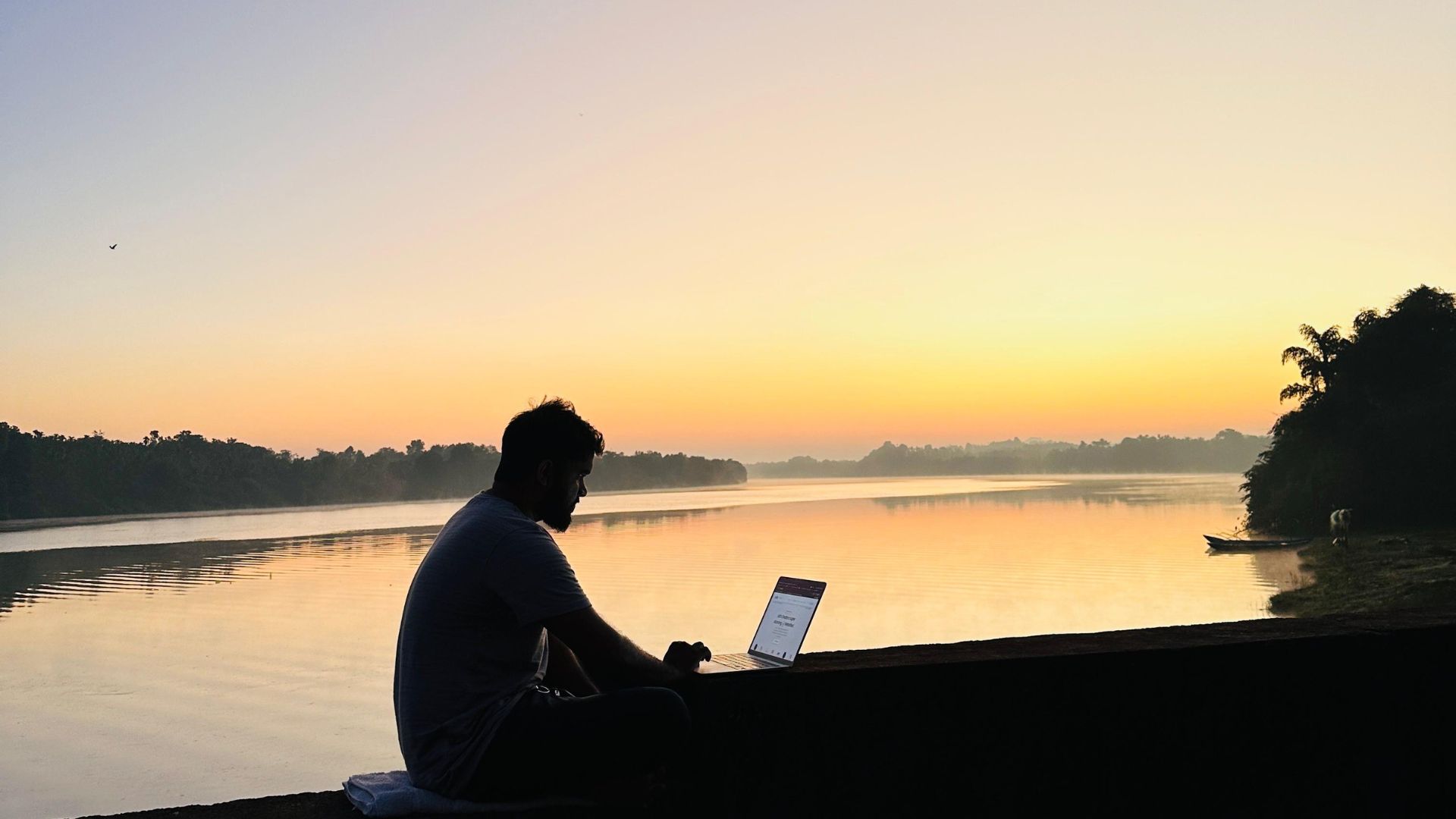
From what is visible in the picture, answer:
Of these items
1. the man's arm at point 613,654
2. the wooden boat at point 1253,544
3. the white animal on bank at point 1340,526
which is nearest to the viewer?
the man's arm at point 613,654

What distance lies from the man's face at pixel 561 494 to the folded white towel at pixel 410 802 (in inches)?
26.9

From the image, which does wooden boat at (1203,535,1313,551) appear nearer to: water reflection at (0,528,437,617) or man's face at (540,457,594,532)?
water reflection at (0,528,437,617)

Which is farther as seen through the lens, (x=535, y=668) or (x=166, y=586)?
(x=166, y=586)

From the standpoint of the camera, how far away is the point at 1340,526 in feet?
125

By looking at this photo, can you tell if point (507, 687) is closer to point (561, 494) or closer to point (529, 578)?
point (529, 578)

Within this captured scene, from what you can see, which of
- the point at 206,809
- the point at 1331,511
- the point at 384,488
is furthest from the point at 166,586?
the point at 384,488

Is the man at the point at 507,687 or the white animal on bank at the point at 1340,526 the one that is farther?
the white animal on bank at the point at 1340,526

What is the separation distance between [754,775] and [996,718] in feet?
2.45

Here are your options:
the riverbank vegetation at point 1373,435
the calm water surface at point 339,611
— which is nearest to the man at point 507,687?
the calm water surface at point 339,611

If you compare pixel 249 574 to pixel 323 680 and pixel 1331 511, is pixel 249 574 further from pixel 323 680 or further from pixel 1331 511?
pixel 1331 511

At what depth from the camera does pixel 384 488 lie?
11612 centimetres

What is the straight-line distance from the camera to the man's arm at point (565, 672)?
3.02 meters

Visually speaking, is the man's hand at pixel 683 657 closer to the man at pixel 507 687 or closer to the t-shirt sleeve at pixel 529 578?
the man at pixel 507 687

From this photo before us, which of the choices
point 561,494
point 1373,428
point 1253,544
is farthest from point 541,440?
point 1373,428
